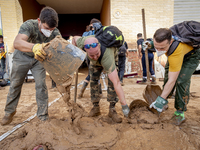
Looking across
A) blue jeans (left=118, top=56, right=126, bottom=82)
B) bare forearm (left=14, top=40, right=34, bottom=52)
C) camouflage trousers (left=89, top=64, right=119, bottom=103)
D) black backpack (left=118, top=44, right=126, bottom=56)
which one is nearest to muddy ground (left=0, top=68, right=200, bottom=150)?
camouflage trousers (left=89, top=64, right=119, bottom=103)

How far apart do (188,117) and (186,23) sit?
1.49 metres

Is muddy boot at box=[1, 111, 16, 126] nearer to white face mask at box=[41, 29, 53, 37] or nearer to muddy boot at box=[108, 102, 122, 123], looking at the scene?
white face mask at box=[41, 29, 53, 37]

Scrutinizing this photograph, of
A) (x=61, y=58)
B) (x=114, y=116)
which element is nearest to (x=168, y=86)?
(x=114, y=116)

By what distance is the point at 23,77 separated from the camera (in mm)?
2264

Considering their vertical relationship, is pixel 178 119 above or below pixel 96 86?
below


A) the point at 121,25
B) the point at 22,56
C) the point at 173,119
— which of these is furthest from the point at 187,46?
the point at 121,25

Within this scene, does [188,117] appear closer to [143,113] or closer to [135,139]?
[143,113]

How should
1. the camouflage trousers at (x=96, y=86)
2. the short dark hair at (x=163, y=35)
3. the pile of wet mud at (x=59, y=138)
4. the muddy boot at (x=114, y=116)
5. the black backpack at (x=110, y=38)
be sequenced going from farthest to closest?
the camouflage trousers at (x=96, y=86) → the muddy boot at (x=114, y=116) → the black backpack at (x=110, y=38) → the short dark hair at (x=163, y=35) → the pile of wet mud at (x=59, y=138)

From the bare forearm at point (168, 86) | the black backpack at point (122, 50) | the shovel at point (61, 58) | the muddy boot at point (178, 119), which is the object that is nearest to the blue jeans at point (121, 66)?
the black backpack at point (122, 50)

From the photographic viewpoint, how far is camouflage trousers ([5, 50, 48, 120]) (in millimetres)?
2193

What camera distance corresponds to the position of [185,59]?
85.7 inches

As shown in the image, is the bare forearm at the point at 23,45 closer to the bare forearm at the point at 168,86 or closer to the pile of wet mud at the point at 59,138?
the pile of wet mud at the point at 59,138

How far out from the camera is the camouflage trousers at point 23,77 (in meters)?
2.19

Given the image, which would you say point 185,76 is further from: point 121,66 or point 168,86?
point 121,66
